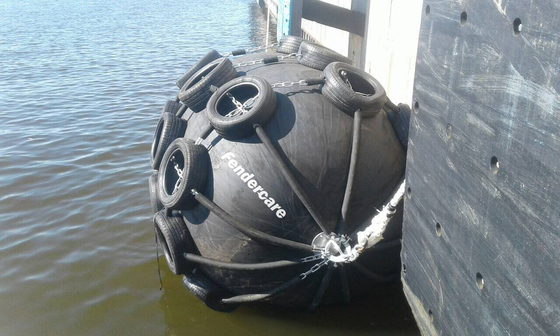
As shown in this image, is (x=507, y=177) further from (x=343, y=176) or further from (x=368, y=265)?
(x=368, y=265)

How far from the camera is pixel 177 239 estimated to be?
4.00m

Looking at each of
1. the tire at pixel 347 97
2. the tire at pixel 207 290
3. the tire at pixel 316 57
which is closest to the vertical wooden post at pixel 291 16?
the tire at pixel 316 57

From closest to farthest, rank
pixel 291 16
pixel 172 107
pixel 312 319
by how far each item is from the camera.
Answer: pixel 312 319
pixel 172 107
pixel 291 16

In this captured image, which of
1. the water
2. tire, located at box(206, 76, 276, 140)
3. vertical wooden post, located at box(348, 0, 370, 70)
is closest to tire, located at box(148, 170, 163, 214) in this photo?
the water

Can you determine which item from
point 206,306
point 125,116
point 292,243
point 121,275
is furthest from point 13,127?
point 292,243

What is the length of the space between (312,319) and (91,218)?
325 cm

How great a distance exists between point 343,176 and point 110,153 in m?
5.57

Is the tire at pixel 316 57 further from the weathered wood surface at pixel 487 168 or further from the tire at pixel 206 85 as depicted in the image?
the weathered wood surface at pixel 487 168

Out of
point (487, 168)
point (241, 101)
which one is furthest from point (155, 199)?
point (487, 168)

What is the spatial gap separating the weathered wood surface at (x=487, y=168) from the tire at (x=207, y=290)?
1.87 metres

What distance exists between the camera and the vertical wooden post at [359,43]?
26.1 ft

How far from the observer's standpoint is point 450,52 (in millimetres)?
2293

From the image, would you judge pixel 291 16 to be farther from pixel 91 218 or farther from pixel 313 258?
pixel 313 258

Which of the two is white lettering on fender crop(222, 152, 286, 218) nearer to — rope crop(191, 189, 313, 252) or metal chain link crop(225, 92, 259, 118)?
rope crop(191, 189, 313, 252)
